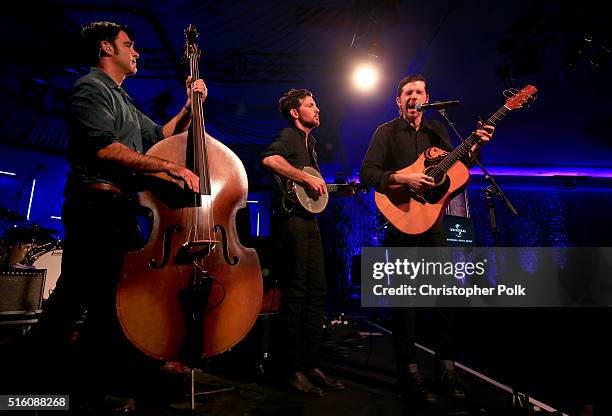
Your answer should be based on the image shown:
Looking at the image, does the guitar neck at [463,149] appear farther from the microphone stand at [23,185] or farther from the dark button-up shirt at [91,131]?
the microphone stand at [23,185]

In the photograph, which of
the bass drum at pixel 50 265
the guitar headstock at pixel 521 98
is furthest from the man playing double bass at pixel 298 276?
the bass drum at pixel 50 265

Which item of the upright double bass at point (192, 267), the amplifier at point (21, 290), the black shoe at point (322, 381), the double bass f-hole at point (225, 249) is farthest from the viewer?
the amplifier at point (21, 290)

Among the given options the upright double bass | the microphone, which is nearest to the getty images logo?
the microphone

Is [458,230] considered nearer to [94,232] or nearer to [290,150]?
[290,150]

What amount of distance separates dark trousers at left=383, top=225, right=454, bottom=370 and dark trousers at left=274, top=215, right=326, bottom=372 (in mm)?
564

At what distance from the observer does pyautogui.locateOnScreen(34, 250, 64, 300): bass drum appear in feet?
15.4

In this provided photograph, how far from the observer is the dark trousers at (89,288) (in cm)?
170

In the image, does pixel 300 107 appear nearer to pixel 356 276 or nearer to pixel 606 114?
pixel 356 276

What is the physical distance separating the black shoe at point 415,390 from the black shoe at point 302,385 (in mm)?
532

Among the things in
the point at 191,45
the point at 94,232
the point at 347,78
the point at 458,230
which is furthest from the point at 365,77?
the point at 94,232

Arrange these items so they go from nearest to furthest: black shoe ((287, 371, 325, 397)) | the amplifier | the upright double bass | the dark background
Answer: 1. the upright double bass
2. black shoe ((287, 371, 325, 397))
3. the amplifier
4. the dark background

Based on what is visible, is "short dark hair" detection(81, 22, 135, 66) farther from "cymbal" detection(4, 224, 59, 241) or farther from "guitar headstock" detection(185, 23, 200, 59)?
"cymbal" detection(4, 224, 59, 241)

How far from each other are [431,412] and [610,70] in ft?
25.1

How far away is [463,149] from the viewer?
2.51 metres
